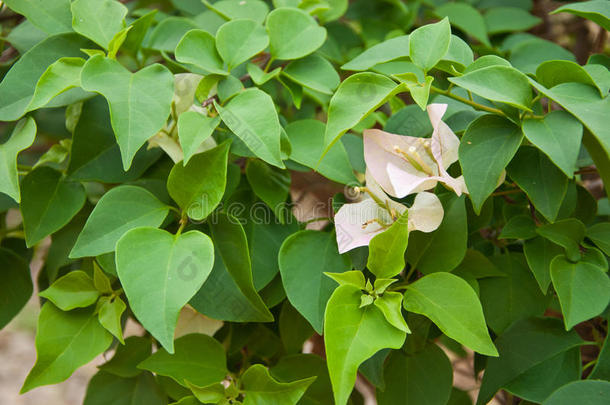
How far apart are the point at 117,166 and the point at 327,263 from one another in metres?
0.18

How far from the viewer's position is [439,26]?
1.25 feet

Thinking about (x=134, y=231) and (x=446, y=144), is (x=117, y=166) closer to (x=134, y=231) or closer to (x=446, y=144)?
(x=134, y=231)

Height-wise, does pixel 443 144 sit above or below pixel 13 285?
above

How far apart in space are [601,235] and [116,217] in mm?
351

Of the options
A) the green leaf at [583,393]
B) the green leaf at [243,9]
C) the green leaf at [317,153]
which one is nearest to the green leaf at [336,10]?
the green leaf at [243,9]

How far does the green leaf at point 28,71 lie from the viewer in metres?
0.40

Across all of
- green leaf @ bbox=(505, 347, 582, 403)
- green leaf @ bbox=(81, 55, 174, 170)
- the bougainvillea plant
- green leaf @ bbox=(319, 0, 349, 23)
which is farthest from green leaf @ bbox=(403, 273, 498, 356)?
green leaf @ bbox=(319, 0, 349, 23)

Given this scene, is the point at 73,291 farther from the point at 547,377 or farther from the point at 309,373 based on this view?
the point at 547,377

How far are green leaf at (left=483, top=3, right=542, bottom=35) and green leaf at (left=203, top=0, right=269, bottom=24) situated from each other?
0.31 m

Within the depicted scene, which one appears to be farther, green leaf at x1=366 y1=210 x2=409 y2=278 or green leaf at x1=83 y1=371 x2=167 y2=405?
green leaf at x1=83 y1=371 x2=167 y2=405

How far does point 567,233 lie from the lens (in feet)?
1.33

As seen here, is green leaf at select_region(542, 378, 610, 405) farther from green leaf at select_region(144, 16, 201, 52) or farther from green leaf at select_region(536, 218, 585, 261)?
green leaf at select_region(144, 16, 201, 52)

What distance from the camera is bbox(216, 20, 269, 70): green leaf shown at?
430 millimetres

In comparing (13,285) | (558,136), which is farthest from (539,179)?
(13,285)
